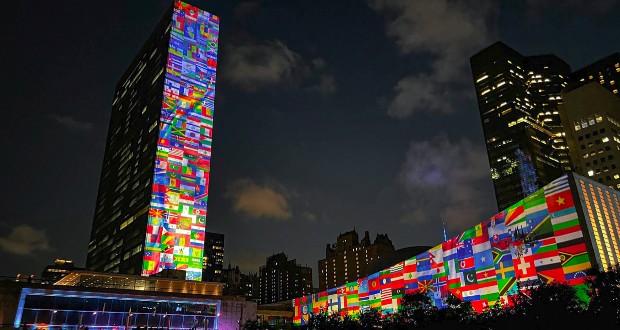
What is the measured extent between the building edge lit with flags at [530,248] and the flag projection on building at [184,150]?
67.1 m

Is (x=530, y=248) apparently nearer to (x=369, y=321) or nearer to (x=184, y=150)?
(x=369, y=321)

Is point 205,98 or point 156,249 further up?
point 205,98

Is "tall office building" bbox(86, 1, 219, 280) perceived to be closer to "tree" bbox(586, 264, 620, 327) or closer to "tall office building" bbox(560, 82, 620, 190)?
"tree" bbox(586, 264, 620, 327)

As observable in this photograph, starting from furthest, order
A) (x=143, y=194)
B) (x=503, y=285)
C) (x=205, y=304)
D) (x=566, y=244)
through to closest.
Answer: (x=143, y=194)
(x=205, y=304)
(x=503, y=285)
(x=566, y=244)

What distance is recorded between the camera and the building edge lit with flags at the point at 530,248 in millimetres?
65000

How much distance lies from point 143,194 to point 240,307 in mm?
64481

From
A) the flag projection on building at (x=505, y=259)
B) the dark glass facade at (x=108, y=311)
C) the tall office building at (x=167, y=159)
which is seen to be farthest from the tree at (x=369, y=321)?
the tall office building at (x=167, y=159)

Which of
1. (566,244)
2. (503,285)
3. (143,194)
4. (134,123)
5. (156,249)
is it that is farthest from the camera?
(134,123)

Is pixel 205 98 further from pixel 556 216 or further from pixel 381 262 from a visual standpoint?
pixel 556 216

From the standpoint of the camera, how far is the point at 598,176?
171 metres

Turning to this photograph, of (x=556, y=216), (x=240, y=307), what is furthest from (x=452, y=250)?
(x=240, y=307)

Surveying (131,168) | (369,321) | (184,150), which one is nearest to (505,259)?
(369,321)

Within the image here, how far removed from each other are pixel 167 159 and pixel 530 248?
101 metres

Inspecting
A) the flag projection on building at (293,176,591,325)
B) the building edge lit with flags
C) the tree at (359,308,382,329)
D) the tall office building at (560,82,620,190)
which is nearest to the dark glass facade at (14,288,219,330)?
the tree at (359,308,382,329)
